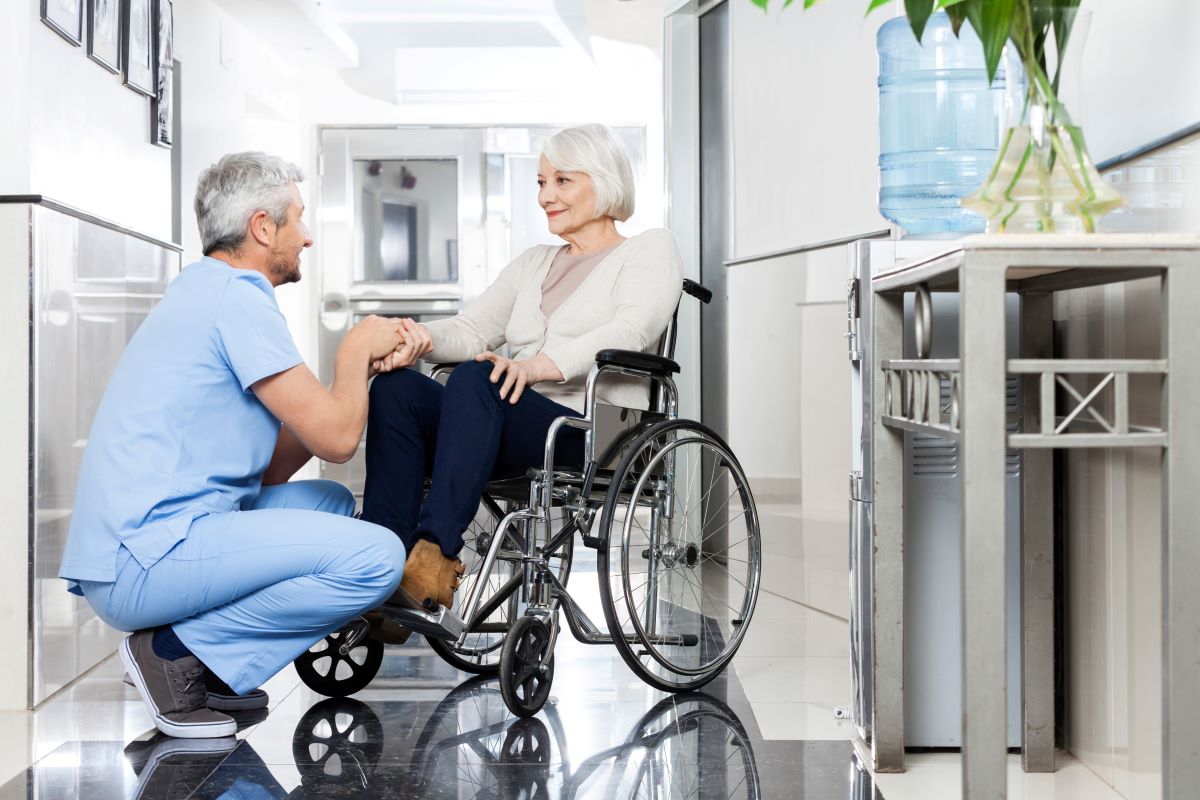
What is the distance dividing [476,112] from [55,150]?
3.75m

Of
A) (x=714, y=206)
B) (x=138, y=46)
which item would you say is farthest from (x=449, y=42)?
(x=138, y=46)

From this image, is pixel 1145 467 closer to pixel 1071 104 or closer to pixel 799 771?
pixel 1071 104

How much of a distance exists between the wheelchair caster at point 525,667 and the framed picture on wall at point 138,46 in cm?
168

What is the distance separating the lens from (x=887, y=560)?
73.1 inches

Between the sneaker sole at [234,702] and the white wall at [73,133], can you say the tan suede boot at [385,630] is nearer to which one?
the sneaker sole at [234,702]

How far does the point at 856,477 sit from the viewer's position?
1983mm

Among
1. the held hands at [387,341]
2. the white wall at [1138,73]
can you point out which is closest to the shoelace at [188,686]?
the held hands at [387,341]

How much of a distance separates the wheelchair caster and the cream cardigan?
497mm

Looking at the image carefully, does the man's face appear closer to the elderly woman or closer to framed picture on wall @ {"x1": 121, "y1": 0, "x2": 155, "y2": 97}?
the elderly woman

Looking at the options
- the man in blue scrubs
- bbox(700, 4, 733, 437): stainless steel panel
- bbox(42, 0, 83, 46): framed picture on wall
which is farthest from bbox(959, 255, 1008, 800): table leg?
bbox(700, 4, 733, 437): stainless steel panel

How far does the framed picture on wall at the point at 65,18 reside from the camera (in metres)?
2.35

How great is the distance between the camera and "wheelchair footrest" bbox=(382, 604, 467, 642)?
2.00m

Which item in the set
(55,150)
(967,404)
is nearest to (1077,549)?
(967,404)

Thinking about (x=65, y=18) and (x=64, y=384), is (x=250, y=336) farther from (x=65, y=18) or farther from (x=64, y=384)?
(x=65, y=18)
